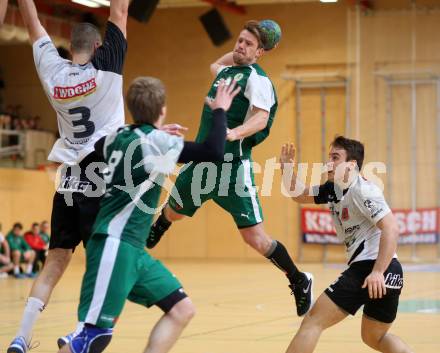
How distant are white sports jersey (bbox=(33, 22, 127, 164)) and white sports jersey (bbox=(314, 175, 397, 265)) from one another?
1687 mm

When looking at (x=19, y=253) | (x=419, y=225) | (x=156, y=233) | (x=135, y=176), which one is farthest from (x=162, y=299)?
(x=419, y=225)

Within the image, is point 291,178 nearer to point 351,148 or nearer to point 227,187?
point 227,187

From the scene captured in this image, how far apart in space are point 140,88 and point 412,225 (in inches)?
746

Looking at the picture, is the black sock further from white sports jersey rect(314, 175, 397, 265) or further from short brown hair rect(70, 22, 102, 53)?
short brown hair rect(70, 22, 102, 53)

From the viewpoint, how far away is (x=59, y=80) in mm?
6098

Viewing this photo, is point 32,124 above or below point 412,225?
above

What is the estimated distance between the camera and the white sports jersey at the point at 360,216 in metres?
5.99

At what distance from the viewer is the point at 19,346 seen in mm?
5945

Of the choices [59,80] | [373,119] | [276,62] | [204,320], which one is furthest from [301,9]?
[59,80]

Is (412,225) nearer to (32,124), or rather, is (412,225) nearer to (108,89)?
(32,124)

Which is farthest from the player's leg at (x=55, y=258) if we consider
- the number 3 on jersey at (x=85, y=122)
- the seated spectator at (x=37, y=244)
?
the seated spectator at (x=37, y=244)

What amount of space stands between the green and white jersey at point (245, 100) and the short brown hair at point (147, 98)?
6.26 ft

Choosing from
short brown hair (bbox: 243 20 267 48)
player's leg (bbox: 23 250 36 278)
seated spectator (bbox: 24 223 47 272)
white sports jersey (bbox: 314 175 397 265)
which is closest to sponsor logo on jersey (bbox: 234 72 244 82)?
short brown hair (bbox: 243 20 267 48)

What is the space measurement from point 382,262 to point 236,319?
4491mm
